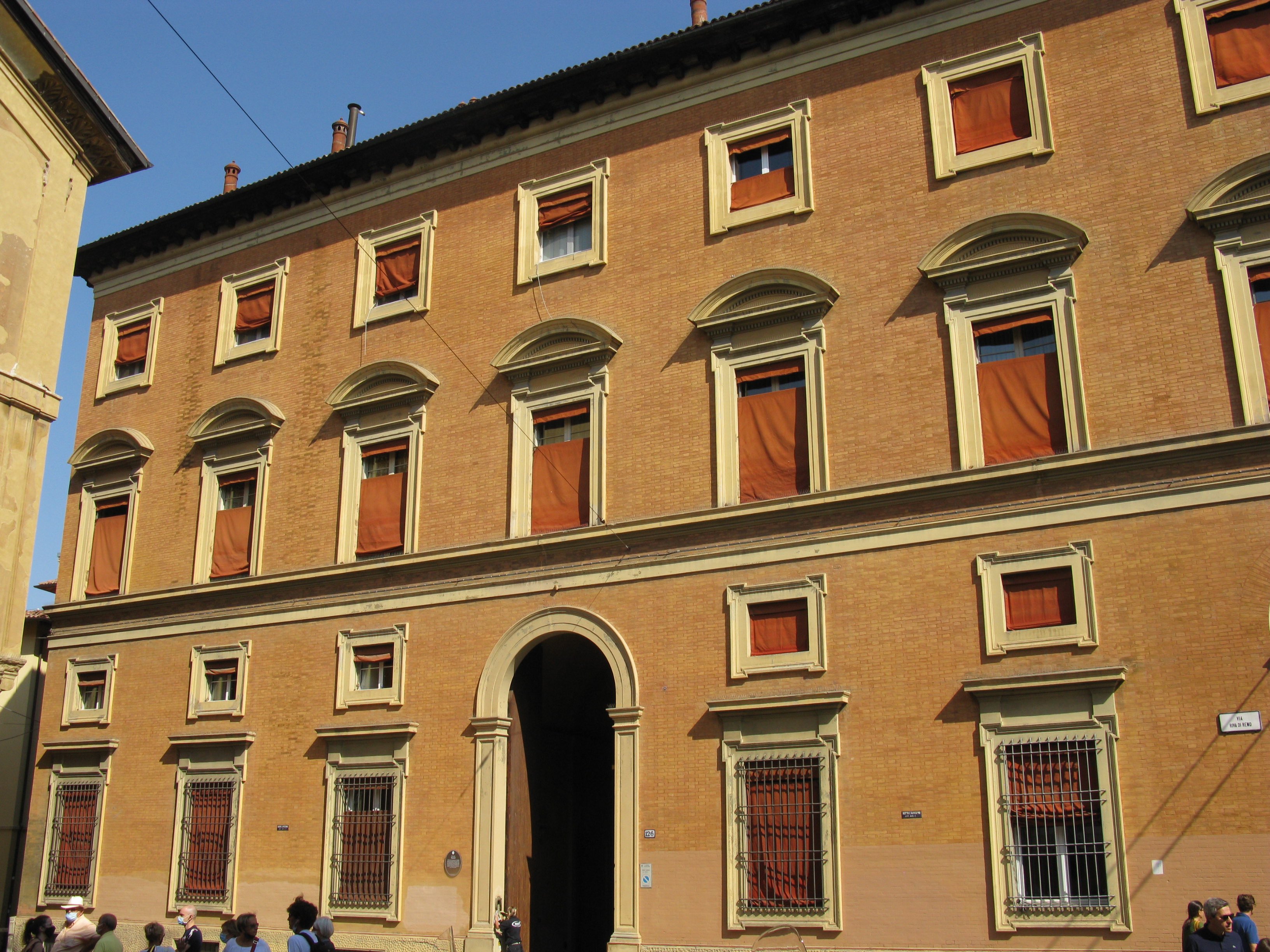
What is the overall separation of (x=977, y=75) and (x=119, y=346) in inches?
773

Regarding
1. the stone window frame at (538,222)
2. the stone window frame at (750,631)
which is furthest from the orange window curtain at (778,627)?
the stone window frame at (538,222)

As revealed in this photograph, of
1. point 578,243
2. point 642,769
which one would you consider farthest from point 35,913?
point 578,243

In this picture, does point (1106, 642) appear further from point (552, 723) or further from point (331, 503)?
point (331, 503)

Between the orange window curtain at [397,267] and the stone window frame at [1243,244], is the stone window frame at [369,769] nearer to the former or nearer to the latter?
the orange window curtain at [397,267]

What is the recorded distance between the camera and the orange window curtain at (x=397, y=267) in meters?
22.8

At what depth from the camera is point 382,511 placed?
21547mm

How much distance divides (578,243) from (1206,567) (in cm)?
1177

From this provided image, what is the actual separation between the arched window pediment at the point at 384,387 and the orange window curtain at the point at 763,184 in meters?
6.48

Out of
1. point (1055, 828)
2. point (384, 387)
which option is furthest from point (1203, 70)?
point (384, 387)

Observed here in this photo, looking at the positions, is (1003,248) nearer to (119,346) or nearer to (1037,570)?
(1037,570)

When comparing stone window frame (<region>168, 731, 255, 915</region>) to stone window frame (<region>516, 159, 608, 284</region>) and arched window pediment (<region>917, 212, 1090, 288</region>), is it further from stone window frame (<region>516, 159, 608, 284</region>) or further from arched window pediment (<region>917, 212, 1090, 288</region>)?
arched window pediment (<region>917, 212, 1090, 288</region>)

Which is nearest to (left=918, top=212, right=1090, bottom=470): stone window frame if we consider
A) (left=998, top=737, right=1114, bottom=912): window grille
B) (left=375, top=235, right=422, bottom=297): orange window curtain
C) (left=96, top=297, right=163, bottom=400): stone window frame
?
(left=998, top=737, right=1114, bottom=912): window grille

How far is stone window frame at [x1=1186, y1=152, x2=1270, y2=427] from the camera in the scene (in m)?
15.0

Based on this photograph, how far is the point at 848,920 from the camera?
51.2 ft
